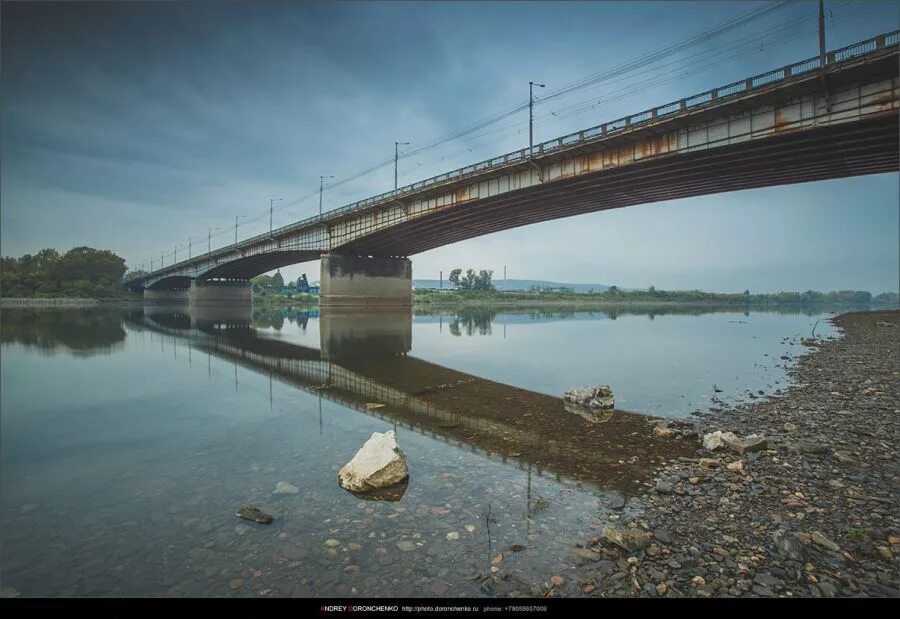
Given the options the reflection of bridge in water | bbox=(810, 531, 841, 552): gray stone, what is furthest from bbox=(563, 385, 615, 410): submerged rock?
bbox=(810, 531, 841, 552): gray stone

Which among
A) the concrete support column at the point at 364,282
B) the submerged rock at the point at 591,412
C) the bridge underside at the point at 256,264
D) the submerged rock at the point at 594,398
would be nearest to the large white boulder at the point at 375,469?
the submerged rock at the point at 591,412

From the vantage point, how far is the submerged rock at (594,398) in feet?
31.5

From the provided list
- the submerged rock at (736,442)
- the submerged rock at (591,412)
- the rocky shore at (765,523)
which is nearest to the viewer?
the rocky shore at (765,523)

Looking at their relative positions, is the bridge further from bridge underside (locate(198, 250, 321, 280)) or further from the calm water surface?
the calm water surface

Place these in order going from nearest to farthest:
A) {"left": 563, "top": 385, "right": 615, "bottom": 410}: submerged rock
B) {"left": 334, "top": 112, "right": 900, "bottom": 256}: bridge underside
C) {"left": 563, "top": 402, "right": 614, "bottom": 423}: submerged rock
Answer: {"left": 563, "top": 402, "right": 614, "bottom": 423}: submerged rock < {"left": 563, "top": 385, "right": 615, "bottom": 410}: submerged rock < {"left": 334, "top": 112, "right": 900, "bottom": 256}: bridge underside

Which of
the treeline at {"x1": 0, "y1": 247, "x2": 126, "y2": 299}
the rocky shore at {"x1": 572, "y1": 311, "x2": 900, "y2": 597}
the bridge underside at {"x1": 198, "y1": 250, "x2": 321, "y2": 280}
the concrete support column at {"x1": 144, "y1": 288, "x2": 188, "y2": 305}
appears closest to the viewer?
the rocky shore at {"x1": 572, "y1": 311, "x2": 900, "y2": 597}

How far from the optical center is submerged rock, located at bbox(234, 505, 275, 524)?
14.5 feet

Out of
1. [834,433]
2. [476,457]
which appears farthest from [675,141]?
[476,457]

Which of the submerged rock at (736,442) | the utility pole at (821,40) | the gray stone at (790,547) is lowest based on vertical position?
the submerged rock at (736,442)

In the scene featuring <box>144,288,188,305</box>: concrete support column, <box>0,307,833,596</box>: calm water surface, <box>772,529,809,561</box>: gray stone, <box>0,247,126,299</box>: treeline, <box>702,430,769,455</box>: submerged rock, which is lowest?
<box>0,307,833,596</box>: calm water surface

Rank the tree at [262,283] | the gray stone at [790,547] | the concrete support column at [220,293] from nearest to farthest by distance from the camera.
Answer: the gray stone at [790,547], the concrete support column at [220,293], the tree at [262,283]

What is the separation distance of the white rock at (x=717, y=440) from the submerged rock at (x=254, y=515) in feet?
21.1

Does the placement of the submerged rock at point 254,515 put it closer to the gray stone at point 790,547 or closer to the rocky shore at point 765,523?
the rocky shore at point 765,523

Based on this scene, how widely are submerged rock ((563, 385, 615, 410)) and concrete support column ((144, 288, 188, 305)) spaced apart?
129m
